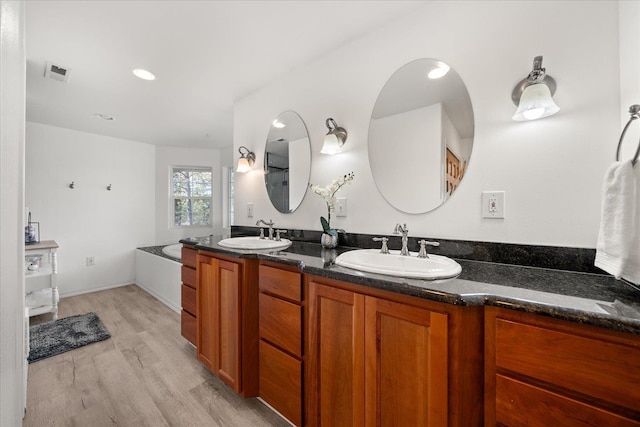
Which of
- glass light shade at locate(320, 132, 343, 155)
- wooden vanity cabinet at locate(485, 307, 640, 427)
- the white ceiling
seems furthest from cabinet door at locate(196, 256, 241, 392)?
the white ceiling

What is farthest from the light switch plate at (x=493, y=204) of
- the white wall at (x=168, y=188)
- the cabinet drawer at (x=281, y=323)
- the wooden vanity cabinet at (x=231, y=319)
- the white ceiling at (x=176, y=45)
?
the white wall at (x=168, y=188)

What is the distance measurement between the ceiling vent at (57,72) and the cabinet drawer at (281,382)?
A: 8.41 feet

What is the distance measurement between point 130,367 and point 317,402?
1.64m

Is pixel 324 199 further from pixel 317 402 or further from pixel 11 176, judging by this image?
pixel 11 176

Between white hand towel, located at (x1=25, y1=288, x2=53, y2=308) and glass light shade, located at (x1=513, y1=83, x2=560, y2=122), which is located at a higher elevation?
glass light shade, located at (x1=513, y1=83, x2=560, y2=122)

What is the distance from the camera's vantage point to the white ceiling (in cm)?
143

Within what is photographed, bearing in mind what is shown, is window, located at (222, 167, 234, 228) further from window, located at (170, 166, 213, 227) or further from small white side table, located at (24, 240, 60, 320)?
small white side table, located at (24, 240, 60, 320)

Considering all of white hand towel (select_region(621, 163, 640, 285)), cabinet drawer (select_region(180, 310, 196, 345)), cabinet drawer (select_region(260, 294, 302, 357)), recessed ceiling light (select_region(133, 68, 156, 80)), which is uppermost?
recessed ceiling light (select_region(133, 68, 156, 80))

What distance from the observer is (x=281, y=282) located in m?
1.32

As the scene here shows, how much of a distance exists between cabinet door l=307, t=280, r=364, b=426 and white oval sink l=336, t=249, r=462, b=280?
0.42 ft

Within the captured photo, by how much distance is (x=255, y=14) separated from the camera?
1471 millimetres

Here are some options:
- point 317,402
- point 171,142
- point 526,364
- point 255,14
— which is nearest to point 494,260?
point 526,364

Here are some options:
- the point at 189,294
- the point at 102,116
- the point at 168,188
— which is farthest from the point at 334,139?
the point at 168,188

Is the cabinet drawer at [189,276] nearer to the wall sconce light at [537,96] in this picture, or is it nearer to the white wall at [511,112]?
the white wall at [511,112]
